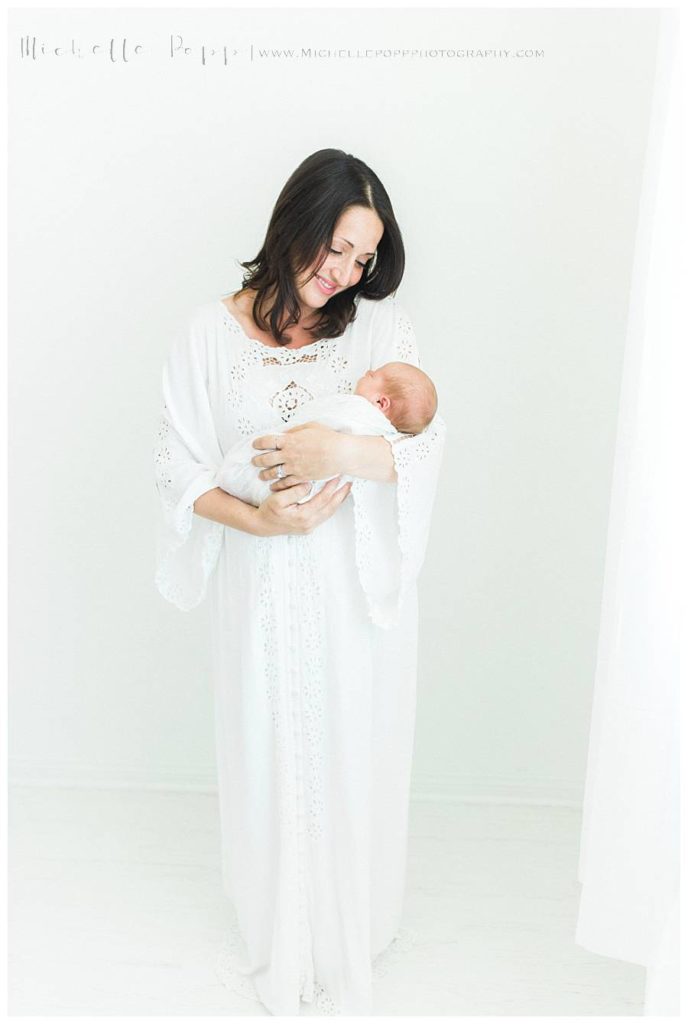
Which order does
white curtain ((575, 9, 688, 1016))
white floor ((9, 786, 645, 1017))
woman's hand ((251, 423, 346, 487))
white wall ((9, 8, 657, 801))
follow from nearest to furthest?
white curtain ((575, 9, 688, 1016)) < woman's hand ((251, 423, 346, 487)) < white floor ((9, 786, 645, 1017)) < white wall ((9, 8, 657, 801))

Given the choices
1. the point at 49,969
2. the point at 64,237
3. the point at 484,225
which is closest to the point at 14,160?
the point at 64,237

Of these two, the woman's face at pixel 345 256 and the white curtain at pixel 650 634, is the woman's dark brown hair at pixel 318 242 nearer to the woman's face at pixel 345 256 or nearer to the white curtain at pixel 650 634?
the woman's face at pixel 345 256

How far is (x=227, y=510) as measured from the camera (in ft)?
5.71

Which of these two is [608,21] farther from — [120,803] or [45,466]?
[120,803]

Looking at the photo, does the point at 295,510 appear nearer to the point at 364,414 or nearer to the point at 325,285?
the point at 364,414

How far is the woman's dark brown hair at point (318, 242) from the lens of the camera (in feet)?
5.66

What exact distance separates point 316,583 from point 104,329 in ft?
3.49

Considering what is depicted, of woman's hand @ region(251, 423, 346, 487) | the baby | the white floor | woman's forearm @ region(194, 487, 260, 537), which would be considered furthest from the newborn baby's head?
the white floor

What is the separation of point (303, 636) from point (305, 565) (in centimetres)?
13

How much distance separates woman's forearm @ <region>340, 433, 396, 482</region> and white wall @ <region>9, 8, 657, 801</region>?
0.79 metres

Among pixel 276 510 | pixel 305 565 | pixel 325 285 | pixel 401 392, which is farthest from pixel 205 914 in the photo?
pixel 325 285

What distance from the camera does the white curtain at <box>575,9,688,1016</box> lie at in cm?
142

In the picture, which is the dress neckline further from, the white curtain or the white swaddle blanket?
the white curtain

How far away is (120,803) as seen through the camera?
8.74 ft
